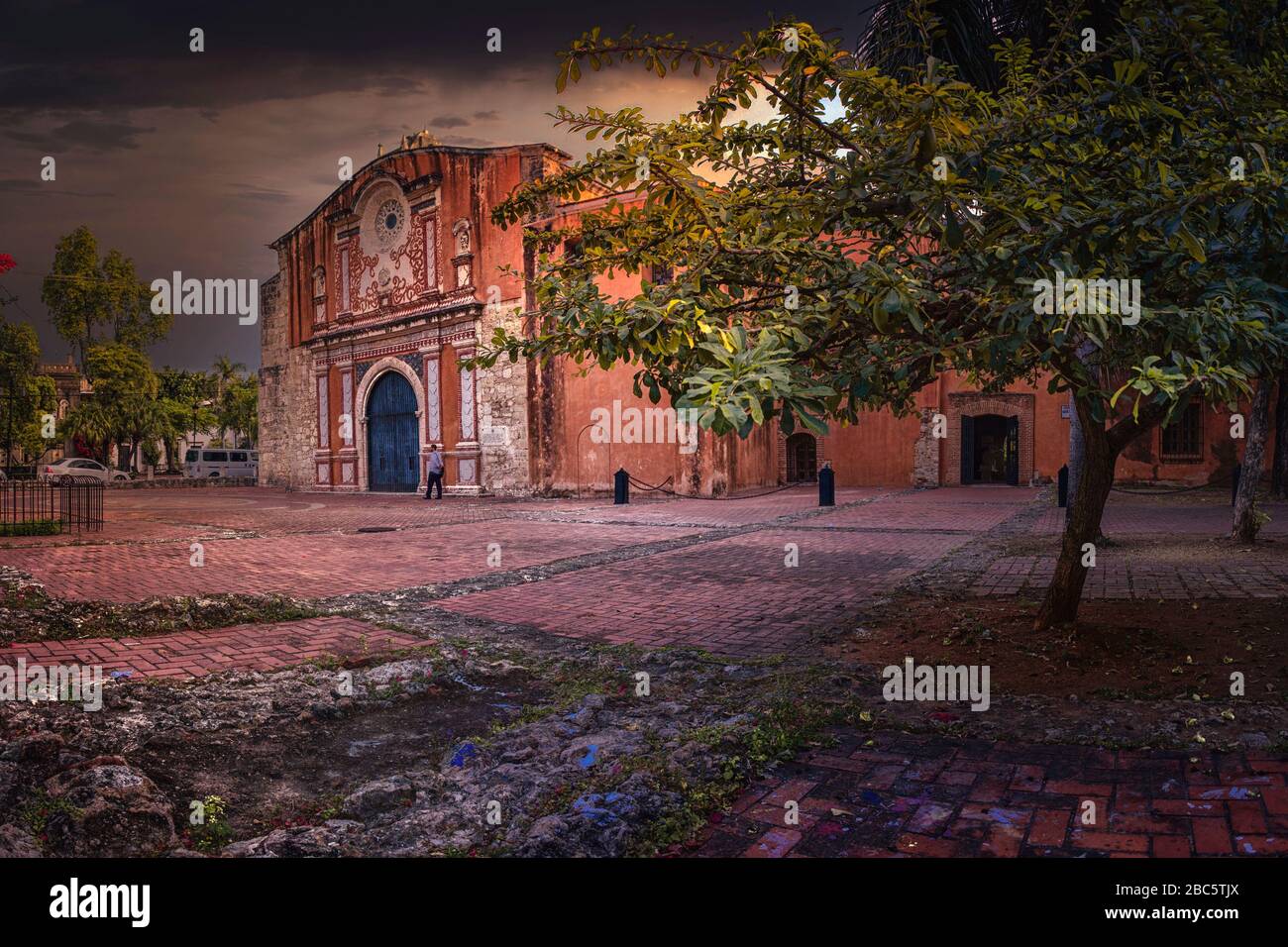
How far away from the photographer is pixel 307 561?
934cm

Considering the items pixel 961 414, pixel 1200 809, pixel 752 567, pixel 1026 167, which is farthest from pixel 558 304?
pixel 961 414

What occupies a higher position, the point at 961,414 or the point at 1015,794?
the point at 961,414

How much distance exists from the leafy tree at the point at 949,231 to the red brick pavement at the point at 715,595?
2.09 meters

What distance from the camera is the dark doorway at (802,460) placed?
88.1 ft

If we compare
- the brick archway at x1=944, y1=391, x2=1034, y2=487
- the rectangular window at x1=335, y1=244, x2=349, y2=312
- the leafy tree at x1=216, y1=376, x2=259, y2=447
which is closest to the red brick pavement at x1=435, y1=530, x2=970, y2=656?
the brick archway at x1=944, y1=391, x2=1034, y2=487

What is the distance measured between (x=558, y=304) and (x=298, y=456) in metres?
28.2

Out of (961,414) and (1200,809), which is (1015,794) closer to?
(1200,809)

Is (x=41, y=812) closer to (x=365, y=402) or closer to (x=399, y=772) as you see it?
(x=399, y=772)

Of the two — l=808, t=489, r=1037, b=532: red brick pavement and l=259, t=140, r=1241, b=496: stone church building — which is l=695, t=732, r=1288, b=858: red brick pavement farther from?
l=259, t=140, r=1241, b=496: stone church building

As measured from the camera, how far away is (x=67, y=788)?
2793mm

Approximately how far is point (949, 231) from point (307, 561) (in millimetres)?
8497

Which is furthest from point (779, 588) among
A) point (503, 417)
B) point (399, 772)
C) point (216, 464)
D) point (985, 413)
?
point (216, 464)

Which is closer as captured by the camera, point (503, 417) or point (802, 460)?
point (503, 417)

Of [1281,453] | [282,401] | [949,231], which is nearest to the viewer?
[949,231]
